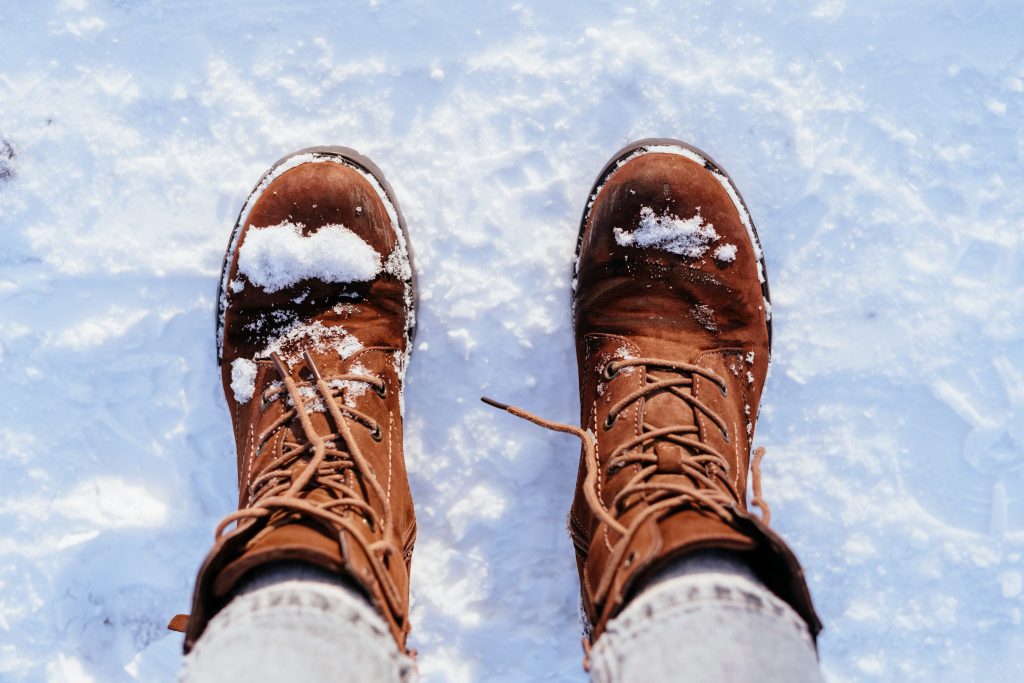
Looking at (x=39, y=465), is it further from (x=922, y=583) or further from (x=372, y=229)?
(x=922, y=583)

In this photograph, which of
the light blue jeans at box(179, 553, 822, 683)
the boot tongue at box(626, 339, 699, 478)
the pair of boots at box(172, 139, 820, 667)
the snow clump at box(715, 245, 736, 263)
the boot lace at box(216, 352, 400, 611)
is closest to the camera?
the light blue jeans at box(179, 553, 822, 683)

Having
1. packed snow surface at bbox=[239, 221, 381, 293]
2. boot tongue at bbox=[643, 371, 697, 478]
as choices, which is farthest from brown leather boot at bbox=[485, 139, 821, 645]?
packed snow surface at bbox=[239, 221, 381, 293]

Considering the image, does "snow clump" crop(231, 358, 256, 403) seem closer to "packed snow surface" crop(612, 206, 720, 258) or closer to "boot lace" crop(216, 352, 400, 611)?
"boot lace" crop(216, 352, 400, 611)

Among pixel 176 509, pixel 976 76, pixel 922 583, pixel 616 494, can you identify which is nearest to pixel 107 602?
pixel 176 509

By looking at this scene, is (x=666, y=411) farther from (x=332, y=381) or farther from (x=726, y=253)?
(x=332, y=381)

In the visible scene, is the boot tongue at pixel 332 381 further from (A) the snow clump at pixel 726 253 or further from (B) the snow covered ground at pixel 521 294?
(A) the snow clump at pixel 726 253

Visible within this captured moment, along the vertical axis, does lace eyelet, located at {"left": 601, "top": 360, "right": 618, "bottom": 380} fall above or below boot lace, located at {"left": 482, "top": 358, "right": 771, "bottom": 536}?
above

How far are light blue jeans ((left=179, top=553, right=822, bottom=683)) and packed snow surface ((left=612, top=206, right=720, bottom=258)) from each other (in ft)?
2.04

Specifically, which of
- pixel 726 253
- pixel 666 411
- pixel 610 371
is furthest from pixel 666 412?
pixel 726 253

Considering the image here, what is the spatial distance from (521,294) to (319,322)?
38 cm

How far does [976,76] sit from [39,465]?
194 centimetres

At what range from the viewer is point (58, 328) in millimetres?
1357

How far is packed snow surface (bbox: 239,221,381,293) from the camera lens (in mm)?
1280

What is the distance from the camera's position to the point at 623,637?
32.8 inches
